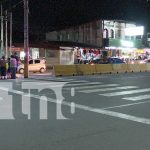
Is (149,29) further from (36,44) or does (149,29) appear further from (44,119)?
(44,119)

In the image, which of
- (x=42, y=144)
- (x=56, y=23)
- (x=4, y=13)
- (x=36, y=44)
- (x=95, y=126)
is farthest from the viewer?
(x=56, y=23)

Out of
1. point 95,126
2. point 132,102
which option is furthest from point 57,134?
point 132,102

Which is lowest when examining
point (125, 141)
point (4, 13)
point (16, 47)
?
point (125, 141)

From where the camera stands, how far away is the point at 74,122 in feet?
31.9

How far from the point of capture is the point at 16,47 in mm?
42188

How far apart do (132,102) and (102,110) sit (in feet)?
7.37

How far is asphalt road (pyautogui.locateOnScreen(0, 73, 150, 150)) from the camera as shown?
7.48m

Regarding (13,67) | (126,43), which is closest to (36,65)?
(13,67)

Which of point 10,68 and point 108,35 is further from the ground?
point 108,35

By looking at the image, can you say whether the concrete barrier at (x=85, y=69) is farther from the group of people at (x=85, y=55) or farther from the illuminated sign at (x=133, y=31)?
the illuminated sign at (x=133, y=31)

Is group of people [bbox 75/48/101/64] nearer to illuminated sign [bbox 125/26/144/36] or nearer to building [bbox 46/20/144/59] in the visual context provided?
building [bbox 46/20/144/59]

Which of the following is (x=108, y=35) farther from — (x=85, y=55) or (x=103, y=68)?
(x=103, y=68)

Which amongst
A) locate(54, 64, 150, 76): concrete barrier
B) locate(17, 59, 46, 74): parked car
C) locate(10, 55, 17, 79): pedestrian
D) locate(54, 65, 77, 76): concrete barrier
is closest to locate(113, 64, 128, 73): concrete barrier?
locate(54, 64, 150, 76): concrete barrier

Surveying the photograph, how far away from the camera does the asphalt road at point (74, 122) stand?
7.48 m
